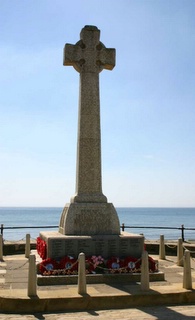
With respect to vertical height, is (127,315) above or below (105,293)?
below

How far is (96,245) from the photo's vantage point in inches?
478

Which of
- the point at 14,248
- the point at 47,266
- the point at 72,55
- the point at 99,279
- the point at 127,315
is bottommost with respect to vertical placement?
the point at 127,315

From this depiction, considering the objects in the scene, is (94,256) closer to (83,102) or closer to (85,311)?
(85,311)

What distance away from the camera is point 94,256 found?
38.9 feet

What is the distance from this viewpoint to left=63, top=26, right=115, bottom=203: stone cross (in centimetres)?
1327

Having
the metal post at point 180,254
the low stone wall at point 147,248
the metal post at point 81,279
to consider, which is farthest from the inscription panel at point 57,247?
the low stone wall at point 147,248

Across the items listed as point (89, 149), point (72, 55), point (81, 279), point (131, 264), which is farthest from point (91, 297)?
point (72, 55)

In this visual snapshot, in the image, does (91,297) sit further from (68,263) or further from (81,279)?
(68,263)

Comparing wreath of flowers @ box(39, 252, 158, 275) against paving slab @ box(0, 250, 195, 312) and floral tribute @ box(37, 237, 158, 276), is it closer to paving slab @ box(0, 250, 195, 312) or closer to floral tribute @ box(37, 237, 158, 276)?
floral tribute @ box(37, 237, 158, 276)

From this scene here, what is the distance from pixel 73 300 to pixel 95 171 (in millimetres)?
4932

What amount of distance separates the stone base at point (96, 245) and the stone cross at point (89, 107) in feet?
4.84

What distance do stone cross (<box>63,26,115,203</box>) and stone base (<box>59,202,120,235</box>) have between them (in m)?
0.31

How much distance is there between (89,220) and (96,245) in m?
0.95

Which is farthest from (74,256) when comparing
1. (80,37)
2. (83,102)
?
(80,37)
